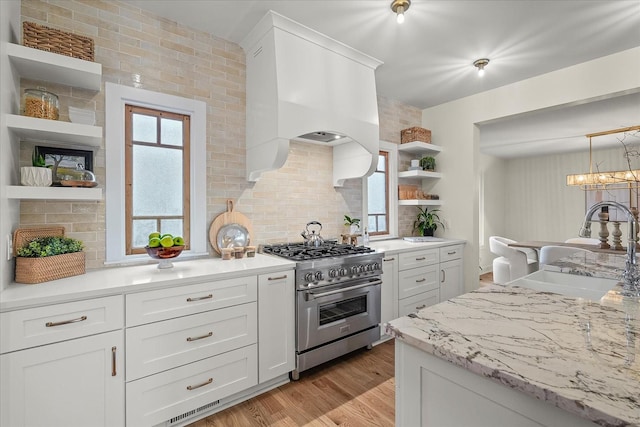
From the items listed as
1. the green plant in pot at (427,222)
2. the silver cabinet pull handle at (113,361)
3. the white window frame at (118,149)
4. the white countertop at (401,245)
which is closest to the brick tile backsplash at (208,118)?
the white window frame at (118,149)

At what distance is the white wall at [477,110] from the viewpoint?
9.16 ft

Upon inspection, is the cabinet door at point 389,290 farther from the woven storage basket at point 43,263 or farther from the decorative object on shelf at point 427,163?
the woven storage basket at point 43,263

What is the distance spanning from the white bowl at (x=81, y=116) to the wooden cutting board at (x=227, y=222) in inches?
41.5

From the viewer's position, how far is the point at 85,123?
5.97 ft

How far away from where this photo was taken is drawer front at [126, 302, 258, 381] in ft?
5.43

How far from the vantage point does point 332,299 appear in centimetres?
243

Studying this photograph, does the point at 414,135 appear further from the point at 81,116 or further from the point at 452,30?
the point at 81,116

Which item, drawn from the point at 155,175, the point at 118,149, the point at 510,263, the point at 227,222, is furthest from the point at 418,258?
the point at 118,149

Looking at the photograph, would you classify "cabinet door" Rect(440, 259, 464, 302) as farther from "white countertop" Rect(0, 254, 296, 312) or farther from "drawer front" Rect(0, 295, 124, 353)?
"drawer front" Rect(0, 295, 124, 353)

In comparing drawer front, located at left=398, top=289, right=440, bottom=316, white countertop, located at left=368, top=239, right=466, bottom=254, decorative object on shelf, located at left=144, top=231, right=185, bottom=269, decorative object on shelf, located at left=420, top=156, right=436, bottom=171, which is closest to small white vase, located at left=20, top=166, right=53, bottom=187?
decorative object on shelf, located at left=144, top=231, right=185, bottom=269

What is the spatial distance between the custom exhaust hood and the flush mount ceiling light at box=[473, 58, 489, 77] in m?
0.99

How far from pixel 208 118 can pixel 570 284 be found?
2750mm

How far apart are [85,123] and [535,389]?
243cm

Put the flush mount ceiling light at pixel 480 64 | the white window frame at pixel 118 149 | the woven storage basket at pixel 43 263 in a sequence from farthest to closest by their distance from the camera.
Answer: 1. the flush mount ceiling light at pixel 480 64
2. the white window frame at pixel 118 149
3. the woven storage basket at pixel 43 263
